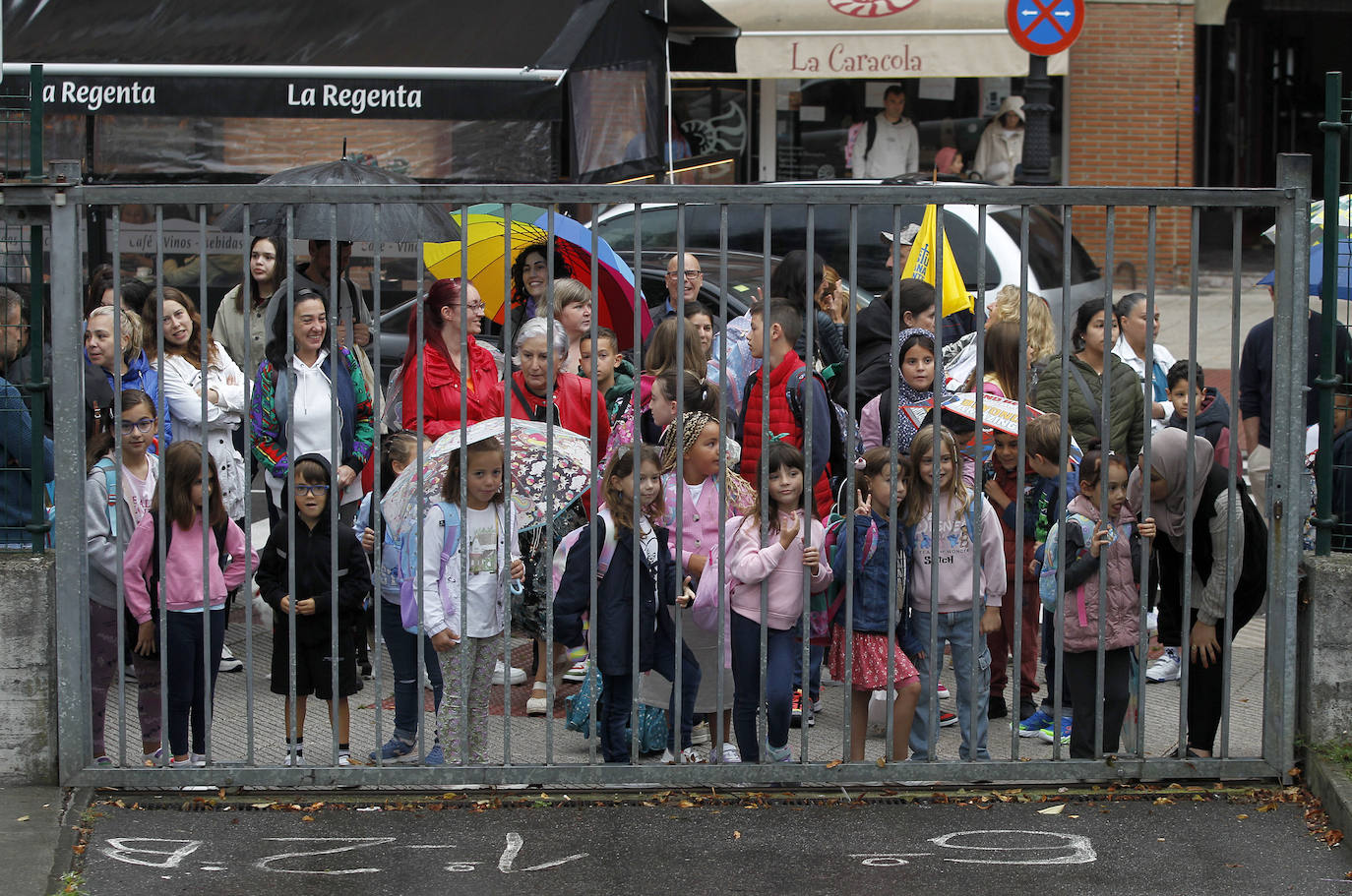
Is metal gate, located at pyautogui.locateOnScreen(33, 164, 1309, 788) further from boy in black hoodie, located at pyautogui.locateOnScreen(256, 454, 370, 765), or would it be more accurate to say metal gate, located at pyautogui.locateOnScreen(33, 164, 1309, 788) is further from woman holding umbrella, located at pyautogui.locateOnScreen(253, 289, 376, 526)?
woman holding umbrella, located at pyautogui.locateOnScreen(253, 289, 376, 526)

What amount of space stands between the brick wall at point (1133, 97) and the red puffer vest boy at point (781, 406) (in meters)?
13.8

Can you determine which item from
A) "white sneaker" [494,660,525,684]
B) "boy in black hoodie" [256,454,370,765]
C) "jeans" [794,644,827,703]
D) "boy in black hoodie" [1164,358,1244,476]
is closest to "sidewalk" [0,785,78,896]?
"boy in black hoodie" [256,454,370,765]

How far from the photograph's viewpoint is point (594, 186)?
5516mm

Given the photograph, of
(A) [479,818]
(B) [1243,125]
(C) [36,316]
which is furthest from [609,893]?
(B) [1243,125]

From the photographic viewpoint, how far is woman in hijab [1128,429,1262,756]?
5.81 metres

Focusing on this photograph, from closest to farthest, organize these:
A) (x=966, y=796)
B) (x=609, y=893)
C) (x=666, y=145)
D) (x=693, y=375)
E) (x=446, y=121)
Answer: (x=609, y=893) → (x=966, y=796) → (x=693, y=375) → (x=446, y=121) → (x=666, y=145)

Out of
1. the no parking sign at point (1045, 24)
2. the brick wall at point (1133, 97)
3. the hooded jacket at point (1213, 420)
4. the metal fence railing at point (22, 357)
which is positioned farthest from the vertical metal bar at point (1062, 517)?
the brick wall at point (1133, 97)

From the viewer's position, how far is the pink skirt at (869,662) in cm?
592

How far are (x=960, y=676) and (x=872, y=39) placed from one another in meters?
13.8

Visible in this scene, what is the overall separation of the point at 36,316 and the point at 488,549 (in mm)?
1668

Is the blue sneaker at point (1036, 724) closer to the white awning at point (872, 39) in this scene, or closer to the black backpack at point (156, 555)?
the black backpack at point (156, 555)

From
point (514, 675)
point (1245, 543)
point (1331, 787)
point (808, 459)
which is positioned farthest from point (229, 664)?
point (1331, 787)

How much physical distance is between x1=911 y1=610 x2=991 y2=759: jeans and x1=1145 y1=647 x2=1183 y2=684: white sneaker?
1599mm

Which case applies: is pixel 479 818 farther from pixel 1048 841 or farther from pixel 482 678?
pixel 1048 841
